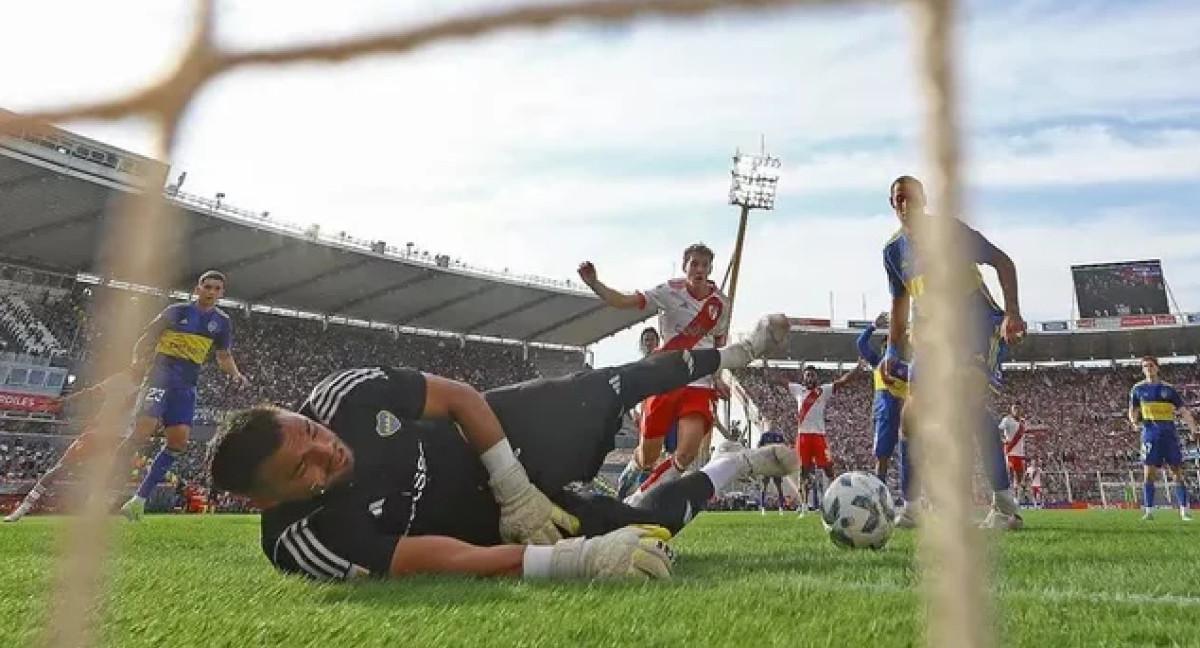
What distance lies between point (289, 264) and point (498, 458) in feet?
79.2

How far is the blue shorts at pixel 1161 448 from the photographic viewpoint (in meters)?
8.78

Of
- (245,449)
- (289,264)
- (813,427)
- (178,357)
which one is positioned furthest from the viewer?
(289,264)

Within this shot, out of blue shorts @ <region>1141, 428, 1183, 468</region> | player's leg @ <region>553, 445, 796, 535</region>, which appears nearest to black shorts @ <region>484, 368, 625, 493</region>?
player's leg @ <region>553, 445, 796, 535</region>

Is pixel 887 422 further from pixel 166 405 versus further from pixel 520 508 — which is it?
pixel 166 405

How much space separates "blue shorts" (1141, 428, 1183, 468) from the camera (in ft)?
28.8

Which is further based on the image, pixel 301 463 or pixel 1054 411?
pixel 1054 411

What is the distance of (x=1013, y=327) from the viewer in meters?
3.66

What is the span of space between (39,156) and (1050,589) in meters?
22.4

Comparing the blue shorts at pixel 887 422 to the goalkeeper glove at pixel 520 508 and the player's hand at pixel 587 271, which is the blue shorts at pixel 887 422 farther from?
the goalkeeper glove at pixel 520 508

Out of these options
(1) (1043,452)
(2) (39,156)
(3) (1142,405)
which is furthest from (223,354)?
(1) (1043,452)

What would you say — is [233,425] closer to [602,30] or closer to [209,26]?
[209,26]

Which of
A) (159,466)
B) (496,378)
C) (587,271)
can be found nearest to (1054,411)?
(496,378)

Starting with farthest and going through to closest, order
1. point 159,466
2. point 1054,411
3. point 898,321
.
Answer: point 1054,411
point 159,466
point 898,321

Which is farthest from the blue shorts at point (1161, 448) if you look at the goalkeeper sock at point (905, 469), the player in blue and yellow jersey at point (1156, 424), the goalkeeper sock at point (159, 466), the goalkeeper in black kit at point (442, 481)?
the goalkeeper sock at point (159, 466)
